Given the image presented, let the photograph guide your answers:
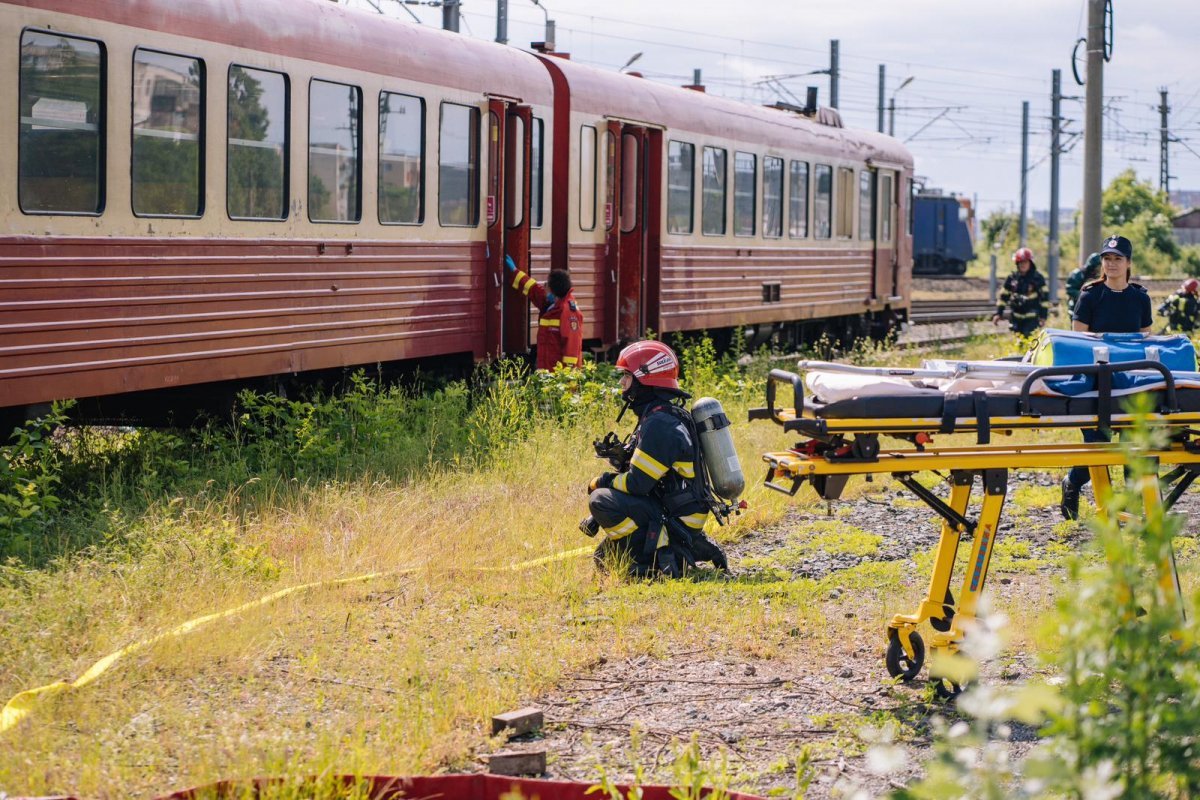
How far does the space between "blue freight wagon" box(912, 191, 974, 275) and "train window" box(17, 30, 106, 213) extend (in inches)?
1729

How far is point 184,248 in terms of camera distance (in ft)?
31.3

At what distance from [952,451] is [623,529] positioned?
2.37m

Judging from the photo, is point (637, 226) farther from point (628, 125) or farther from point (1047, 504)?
point (1047, 504)

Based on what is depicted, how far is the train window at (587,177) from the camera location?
14.4m

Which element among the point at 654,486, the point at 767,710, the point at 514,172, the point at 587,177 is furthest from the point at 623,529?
the point at 587,177

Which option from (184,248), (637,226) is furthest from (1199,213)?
(184,248)

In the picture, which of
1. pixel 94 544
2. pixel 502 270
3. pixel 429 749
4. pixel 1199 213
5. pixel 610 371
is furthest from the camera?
pixel 1199 213

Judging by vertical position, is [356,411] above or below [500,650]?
above

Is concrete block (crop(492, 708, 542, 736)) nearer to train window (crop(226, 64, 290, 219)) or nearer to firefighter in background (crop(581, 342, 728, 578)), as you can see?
firefighter in background (crop(581, 342, 728, 578))

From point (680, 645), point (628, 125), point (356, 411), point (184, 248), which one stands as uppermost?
point (628, 125)

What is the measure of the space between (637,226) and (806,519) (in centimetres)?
623

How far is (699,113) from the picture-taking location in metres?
16.7

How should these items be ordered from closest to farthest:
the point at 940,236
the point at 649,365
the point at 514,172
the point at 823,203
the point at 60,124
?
1. the point at 649,365
2. the point at 60,124
3. the point at 514,172
4. the point at 823,203
5. the point at 940,236

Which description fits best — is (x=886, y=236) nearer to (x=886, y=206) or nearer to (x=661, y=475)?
(x=886, y=206)
